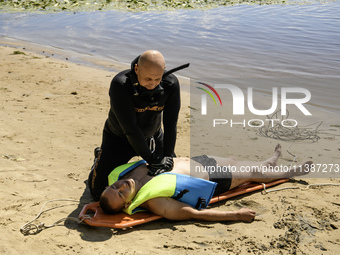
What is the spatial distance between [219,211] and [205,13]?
11.5 m

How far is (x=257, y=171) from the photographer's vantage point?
4.14m

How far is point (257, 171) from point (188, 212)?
0.98 m

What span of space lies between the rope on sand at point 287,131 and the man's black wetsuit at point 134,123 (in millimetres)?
1785

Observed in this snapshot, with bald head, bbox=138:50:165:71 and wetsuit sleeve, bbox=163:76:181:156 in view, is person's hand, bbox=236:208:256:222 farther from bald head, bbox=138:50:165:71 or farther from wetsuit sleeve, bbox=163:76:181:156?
bald head, bbox=138:50:165:71

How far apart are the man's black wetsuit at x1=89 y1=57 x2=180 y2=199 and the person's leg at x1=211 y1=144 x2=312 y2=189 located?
0.61 meters

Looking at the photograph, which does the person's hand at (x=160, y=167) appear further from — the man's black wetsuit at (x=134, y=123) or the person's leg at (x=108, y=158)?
the person's leg at (x=108, y=158)

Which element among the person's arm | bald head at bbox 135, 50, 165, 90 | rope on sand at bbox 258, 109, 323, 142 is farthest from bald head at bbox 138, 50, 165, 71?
rope on sand at bbox 258, 109, 323, 142

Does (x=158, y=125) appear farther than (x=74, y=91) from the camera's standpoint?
No

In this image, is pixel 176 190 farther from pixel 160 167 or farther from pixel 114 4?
pixel 114 4

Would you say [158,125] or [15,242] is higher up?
[158,125]

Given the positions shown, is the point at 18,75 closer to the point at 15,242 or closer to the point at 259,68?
the point at 259,68

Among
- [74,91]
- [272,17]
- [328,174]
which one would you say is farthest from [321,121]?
[272,17]

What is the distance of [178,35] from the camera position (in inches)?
445

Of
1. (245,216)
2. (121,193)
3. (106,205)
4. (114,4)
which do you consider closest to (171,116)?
(121,193)
